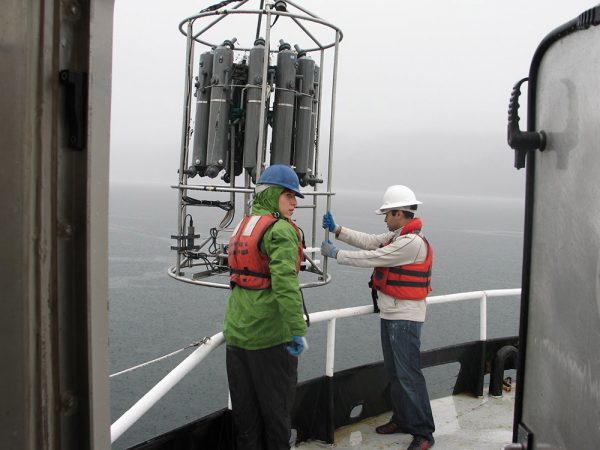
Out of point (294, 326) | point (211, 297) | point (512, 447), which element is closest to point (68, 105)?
point (512, 447)

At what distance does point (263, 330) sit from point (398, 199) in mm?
1462

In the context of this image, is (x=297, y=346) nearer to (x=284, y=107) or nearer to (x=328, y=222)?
(x=328, y=222)

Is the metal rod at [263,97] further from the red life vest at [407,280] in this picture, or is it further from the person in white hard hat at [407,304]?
the red life vest at [407,280]

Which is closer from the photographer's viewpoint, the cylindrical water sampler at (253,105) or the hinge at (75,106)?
the hinge at (75,106)

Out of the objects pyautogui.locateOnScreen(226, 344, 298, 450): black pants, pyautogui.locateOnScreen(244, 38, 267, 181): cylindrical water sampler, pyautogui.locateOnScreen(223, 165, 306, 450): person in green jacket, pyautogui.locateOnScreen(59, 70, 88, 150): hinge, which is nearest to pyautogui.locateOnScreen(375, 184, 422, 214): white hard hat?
pyautogui.locateOnScreen(223, 165, 306, 450): person in green jacket

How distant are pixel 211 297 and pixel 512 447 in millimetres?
32569

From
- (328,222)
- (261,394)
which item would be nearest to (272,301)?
(261,394)

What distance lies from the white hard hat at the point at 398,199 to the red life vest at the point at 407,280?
5.8 inches

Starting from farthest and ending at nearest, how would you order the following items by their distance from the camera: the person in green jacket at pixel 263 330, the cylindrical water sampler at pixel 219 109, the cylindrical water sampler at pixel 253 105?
the cylindrical water sampler at pixel 219 109
the cylindrical water sampler at pixel 253 105
the person in green jacket at pixel 263 330

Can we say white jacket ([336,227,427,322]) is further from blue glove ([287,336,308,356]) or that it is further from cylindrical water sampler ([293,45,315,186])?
cylindrical water sampler ([293,45,315,186])

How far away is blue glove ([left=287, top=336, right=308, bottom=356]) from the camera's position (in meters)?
3.34

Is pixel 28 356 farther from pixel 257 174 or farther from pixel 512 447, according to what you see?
pixel 257 174

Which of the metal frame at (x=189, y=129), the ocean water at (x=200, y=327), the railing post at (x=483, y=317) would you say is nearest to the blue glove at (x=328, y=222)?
the metal frame at (x=189, y=129)

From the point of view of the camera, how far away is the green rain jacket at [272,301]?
126 inches
